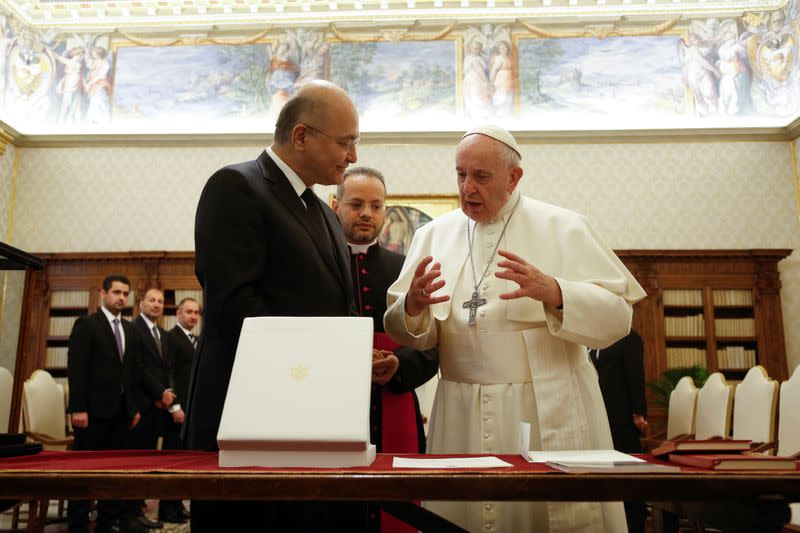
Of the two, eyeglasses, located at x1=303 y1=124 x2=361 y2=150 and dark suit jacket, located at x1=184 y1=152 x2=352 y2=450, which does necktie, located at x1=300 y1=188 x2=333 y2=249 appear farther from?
eyeglasses, located at x1=303 y1=124 x2=361 y2=150

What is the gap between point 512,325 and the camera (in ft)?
8.55

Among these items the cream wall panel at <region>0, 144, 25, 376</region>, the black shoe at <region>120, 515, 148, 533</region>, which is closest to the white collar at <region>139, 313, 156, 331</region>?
the black shoe at <region>120, 515, 148, 533</region>

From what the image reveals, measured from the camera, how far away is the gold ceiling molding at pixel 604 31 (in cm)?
1141

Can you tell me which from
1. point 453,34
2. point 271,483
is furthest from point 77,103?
point 271,483

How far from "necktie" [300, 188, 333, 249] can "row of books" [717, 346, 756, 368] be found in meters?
9.23

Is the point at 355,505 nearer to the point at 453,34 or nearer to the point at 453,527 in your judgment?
the point at 453,527

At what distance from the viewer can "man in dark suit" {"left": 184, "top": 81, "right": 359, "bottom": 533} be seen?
2074mm

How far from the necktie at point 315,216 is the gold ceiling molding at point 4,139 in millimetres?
10037

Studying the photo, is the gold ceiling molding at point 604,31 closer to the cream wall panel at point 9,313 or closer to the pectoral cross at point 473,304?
the pectoral cross at point 473,304

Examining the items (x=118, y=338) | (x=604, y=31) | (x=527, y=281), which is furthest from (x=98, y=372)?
(x=604, y=31)

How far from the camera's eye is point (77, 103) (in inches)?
458

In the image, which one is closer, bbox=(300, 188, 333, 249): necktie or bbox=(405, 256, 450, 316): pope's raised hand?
bbox=(405, 256, 450, 316): pope's raised hand

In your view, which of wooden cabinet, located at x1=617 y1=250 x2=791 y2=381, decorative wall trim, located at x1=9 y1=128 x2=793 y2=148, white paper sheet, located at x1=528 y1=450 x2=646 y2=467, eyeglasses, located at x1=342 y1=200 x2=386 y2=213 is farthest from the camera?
decorative wall trim, located at x1=9 y1=128 x2=793 y2=148

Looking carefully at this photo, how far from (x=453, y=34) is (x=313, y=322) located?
10.8 metres
